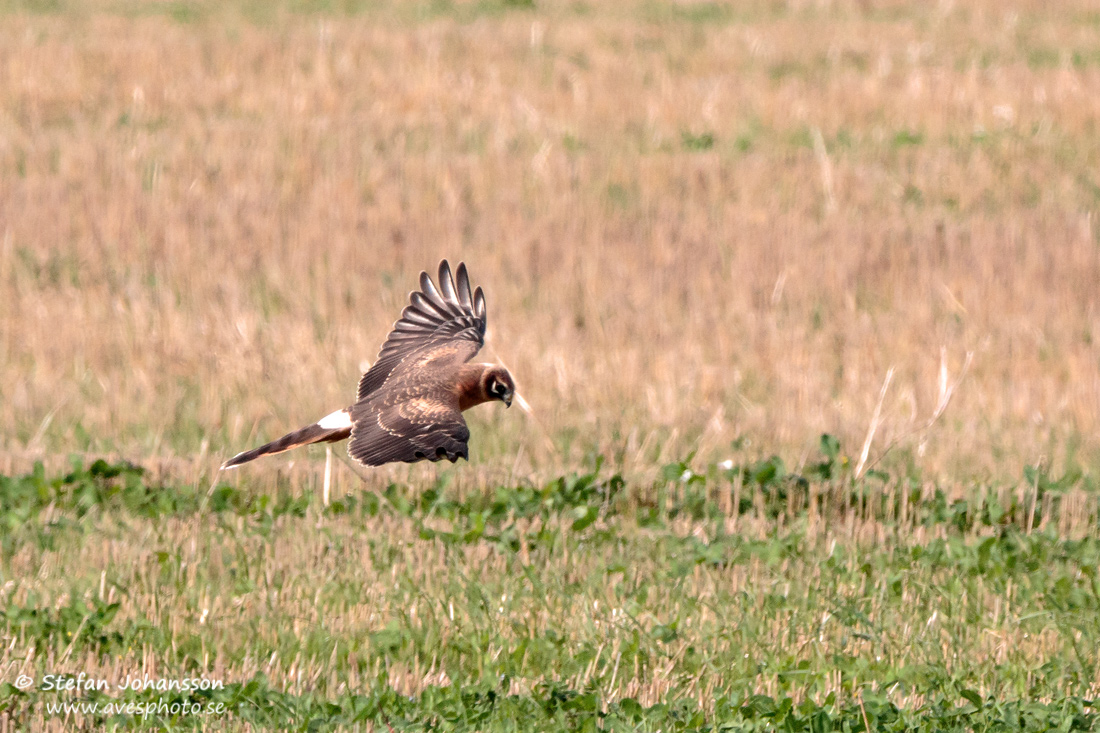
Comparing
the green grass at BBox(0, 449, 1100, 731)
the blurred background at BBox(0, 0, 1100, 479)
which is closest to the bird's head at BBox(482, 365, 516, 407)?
the green grass at BBox(0, 449, 1100, 731)

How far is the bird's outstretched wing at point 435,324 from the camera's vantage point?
20.0 feet

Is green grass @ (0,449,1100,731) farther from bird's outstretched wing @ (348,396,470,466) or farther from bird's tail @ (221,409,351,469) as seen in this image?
bird's outstretched wing @ (348,396,470,466)

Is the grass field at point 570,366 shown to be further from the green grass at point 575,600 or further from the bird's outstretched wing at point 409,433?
the bird's outstretched wing at point 409,433

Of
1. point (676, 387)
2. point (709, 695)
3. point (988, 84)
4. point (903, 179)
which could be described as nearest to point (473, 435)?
point (676, 387)

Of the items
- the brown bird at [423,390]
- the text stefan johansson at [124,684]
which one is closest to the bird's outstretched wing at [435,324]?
the brown bird at [423,390]

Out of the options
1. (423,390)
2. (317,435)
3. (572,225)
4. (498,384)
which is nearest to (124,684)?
(317,435)

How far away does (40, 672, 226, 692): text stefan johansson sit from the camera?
4.71 m

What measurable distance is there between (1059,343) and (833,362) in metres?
1.52

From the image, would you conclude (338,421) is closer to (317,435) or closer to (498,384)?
(317,435)

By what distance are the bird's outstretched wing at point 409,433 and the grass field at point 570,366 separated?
0.74 m

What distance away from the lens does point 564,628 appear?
216 inches

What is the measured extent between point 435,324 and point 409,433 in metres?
1.54

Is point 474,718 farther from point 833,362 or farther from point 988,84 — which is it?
point 988,84

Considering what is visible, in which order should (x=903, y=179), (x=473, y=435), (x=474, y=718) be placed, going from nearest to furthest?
(x=474, y=718) < (x=473, y=435) < (x=903, y=179)
